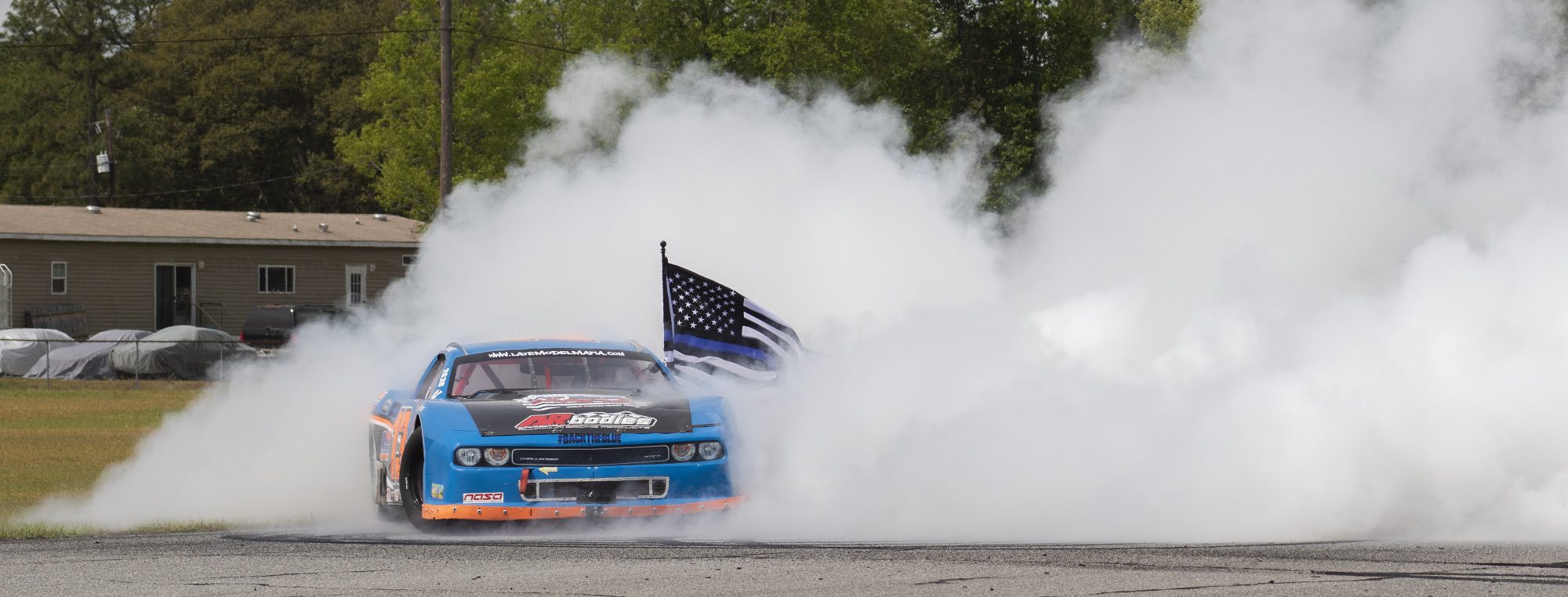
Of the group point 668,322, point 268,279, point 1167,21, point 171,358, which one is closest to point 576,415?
point 668,322

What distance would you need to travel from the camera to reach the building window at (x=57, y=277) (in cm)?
4509

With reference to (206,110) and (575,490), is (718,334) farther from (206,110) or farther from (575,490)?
(206,110)

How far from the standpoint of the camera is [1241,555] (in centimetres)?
825

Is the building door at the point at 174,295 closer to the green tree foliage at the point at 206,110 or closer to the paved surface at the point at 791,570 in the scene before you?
the green tree foliage at the point at 206,110

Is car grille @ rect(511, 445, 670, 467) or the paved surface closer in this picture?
the paved surface

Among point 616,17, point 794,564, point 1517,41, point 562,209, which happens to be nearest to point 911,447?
point 794,564

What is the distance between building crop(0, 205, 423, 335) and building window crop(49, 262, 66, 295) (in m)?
0.03

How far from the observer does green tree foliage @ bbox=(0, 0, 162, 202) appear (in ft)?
235

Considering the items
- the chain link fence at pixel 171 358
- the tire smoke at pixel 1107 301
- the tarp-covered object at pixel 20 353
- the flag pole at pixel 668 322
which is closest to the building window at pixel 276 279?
the tarp-covered object at pixel 20 353

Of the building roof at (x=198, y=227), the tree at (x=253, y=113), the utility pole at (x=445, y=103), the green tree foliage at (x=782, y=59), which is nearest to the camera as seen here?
the utility pole at (x=445, y=103)

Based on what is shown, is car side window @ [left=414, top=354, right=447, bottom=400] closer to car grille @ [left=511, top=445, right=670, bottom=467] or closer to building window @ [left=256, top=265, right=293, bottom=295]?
car grille @ [left=511, top=445, right=670, bottom=467]

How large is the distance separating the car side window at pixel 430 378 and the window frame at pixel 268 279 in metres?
37.5

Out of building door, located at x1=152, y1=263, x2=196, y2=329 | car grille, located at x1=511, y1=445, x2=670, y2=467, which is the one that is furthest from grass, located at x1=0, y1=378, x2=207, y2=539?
building door, located at x1=152, y1=263, x2=196, y2=329

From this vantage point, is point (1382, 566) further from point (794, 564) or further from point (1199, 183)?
point (1199, 183)
